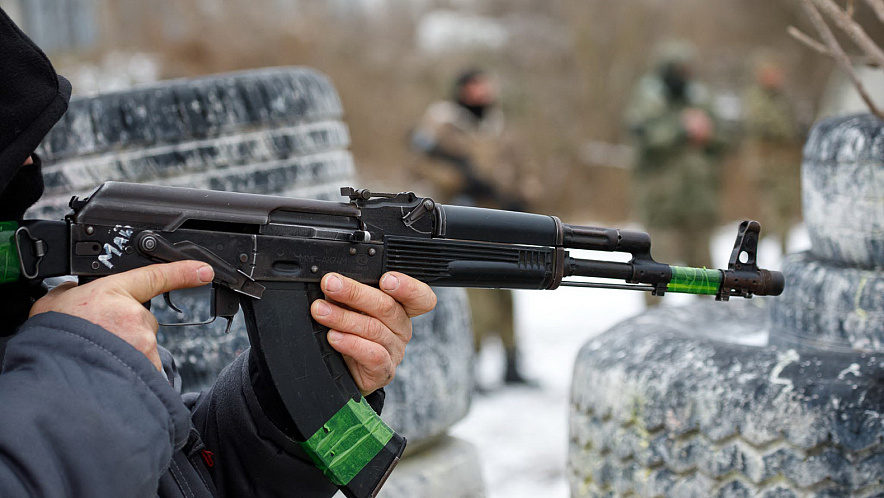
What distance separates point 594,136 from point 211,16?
5956mm

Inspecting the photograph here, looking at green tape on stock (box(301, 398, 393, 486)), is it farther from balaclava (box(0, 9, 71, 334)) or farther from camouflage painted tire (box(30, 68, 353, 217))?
camouflage painted tire (box(30, 68, 353, 217))

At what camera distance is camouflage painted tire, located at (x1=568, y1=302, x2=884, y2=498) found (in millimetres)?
1585

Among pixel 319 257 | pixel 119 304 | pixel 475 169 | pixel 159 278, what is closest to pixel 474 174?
pixel 475 169

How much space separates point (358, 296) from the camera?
4.52ft

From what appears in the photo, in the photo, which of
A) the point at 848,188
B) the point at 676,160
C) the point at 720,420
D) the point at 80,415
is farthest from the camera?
the point at 676,160

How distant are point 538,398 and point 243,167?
2.87 m

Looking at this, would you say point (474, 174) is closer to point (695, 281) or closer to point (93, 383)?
point (695, 281)

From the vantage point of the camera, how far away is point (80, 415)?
96 cm

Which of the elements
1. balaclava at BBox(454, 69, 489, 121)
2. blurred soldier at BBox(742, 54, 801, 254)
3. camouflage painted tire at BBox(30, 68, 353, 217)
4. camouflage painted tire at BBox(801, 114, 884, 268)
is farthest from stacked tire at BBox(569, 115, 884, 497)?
blurred soldier at BBox(742, 54, 801, 254)

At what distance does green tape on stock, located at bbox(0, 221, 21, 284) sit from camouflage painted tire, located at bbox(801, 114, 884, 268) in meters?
1.64

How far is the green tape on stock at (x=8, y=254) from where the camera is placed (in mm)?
1104

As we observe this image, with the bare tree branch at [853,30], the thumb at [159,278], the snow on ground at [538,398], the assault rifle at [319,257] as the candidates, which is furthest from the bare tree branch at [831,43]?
the snow on ground at [538,398]

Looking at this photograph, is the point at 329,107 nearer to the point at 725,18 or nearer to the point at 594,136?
the point at 594,136

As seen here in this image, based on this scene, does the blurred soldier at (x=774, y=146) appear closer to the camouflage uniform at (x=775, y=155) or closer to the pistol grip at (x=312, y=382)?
the camouflage uniform at (x=775, y=155)
